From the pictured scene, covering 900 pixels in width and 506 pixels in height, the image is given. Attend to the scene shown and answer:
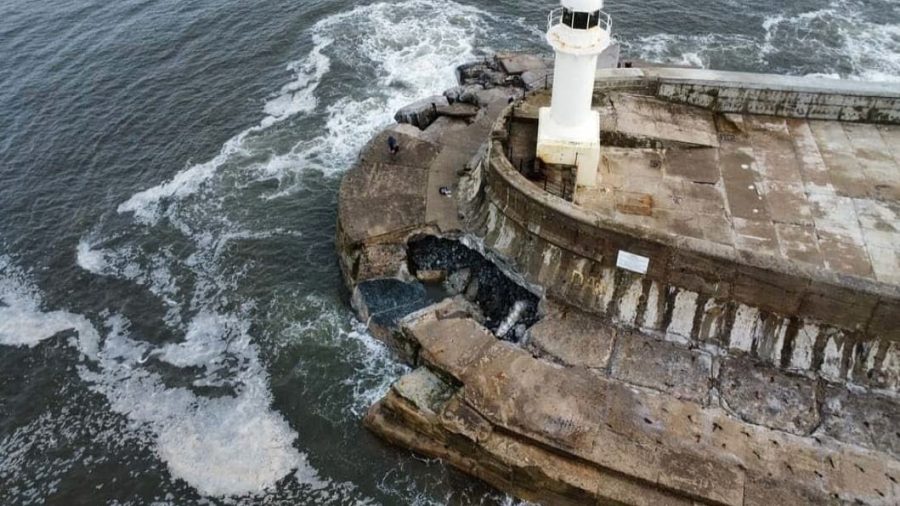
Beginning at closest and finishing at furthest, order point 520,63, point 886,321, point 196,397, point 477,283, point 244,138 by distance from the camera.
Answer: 1. point 886,321
2. point 196,397
3. point 477,283
4. point 244,138
5. point 520,63

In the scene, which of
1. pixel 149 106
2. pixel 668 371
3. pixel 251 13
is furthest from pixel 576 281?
pixel 251 13

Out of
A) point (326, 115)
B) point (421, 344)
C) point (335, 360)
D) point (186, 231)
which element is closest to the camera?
point (421, 344)

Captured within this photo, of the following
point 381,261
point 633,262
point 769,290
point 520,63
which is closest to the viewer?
point 769,290

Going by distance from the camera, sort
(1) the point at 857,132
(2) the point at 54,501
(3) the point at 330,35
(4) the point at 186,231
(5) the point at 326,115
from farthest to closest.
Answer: (3) the point at 330,35 < (5) the point at 326,115 < (4) the point at 186,231 < (1) the point at 857,132 < (2) the point at 54,501

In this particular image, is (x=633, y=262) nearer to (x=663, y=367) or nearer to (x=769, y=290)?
(x=663, y=367)

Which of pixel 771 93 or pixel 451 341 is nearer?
pixel 451 341

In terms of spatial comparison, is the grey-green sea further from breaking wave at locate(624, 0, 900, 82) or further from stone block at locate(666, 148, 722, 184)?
stone block at locate(666, 148, 722, 184)

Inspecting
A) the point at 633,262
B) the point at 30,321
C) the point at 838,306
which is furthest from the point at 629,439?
the point at 30,321

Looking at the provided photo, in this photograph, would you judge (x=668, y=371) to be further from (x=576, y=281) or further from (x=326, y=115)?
(x=326, y=115)
